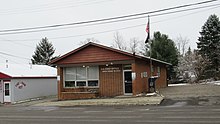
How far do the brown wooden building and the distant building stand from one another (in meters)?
4.99

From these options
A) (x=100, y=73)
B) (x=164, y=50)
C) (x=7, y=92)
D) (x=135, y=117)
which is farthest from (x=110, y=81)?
(x=164, y=50)

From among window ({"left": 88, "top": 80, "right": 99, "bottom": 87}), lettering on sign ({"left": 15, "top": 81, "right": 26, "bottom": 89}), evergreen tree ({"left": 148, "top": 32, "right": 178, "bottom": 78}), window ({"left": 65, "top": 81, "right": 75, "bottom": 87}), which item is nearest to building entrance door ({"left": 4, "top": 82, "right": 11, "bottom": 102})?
lettering on sign ({"left": 15, "top": 81, "right": 26, "bottom": 89})

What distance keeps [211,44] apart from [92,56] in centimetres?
3068

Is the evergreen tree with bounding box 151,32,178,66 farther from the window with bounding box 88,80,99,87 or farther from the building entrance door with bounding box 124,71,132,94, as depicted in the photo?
the building entrance door with bounding box 124,71,132,94

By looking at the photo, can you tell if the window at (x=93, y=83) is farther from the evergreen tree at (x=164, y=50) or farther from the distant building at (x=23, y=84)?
the evergreen tree at (x=164, y=50)

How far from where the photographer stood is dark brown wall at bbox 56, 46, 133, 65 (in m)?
27.7

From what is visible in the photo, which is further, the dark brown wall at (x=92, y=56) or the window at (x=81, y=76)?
the window at (x=81, y=76)

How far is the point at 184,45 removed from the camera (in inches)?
3516

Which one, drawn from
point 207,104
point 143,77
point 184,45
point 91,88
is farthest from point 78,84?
point 184,45

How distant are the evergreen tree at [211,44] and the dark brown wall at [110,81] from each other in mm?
27322

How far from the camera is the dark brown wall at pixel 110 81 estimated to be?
28.1 metres

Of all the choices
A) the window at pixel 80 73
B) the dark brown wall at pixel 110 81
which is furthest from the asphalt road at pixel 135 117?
the window at pixel 80 73

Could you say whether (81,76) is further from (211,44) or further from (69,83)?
(211,44)

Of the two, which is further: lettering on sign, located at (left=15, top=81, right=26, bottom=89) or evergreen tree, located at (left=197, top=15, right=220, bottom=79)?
evergreen tree, located at (left=197, top=15, right=220, bottom=79)
